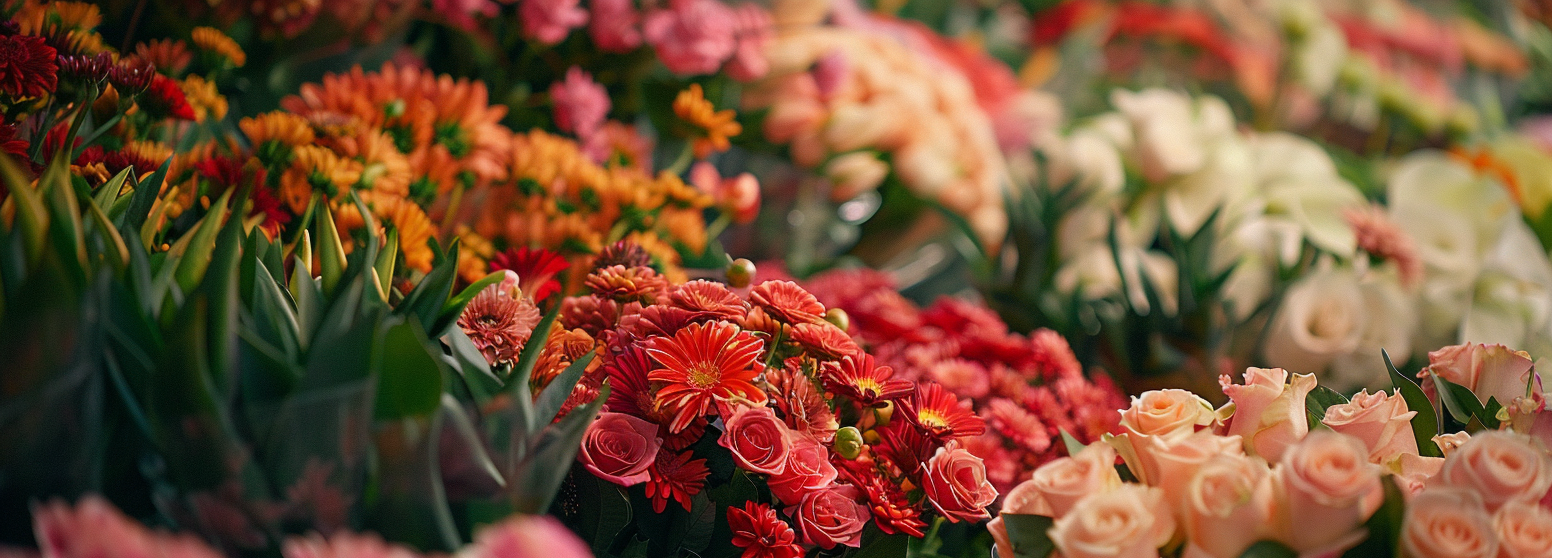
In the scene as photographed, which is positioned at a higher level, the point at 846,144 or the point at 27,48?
the point at 27,48

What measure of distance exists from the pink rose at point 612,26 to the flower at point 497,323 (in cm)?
33

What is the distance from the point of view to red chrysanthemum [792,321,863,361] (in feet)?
1.17

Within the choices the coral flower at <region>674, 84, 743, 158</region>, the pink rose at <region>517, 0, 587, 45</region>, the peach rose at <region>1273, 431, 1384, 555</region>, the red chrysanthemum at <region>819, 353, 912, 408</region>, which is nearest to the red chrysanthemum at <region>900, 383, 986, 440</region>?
the red chrysanthemum at <region>819, 353, 912, 408</region>

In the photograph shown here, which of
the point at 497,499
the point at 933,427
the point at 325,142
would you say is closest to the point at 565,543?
the point at 497,499

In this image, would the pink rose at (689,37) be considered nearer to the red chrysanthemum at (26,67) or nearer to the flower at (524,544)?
the red chrysanthemum at (26,67)

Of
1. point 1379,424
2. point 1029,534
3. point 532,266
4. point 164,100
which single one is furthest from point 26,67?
point 1379,424

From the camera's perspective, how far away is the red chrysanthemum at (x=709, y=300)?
0.36m

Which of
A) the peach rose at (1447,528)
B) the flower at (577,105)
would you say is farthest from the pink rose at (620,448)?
the flower at (577,105)

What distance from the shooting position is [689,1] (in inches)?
27.0

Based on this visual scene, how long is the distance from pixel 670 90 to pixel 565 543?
1.66ft

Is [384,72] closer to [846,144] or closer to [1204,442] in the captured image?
[846,144]

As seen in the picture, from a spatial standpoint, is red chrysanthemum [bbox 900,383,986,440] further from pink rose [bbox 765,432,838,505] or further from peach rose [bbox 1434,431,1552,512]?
peach rose [bbox 1434,431,1552,512]

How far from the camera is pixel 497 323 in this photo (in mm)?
359

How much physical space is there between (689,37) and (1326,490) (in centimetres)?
51
